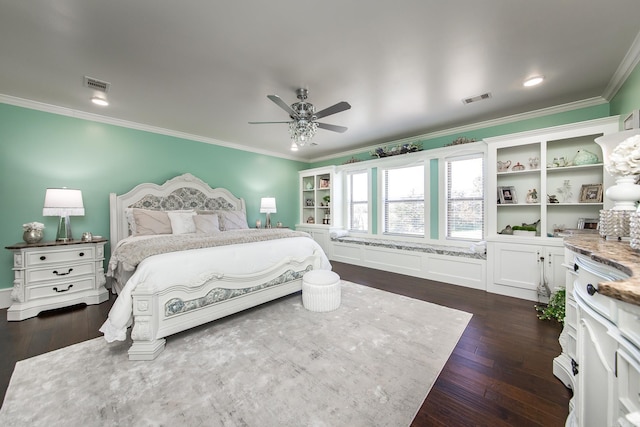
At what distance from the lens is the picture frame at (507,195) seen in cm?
354

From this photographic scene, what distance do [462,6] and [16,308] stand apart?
16.9 feet

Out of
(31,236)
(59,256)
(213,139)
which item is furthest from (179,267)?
(213,139)

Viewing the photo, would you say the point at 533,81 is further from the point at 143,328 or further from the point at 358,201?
the point at 143,328

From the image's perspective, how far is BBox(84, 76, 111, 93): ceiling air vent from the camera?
2602 mm

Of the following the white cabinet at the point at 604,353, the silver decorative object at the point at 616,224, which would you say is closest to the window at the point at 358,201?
the silver decorative object at the point at 616,224

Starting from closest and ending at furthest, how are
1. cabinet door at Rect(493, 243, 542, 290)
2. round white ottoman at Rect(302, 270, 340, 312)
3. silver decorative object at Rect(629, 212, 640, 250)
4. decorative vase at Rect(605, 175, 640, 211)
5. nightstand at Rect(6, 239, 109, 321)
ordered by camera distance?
silver decorative object at Rect(629, 212, 640, 250), decorative vase at Rect(605, 175, 640, 211), nightstand at Rect(6, 239, 109, 321), round white ottoman at Rect(302, 270, 340, 312), cabinet door at Rect(493, 243, 542, 290)

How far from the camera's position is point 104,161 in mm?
3691

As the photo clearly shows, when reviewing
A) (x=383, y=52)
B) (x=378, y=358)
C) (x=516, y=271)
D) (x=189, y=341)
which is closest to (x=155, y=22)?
(x=383, y=52)

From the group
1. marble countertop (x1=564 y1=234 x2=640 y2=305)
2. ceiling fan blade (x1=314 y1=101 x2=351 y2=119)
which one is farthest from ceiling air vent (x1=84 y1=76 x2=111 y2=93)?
marble countertop (x1=564 y1=234 x2=640 y2=305)

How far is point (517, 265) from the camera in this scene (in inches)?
129

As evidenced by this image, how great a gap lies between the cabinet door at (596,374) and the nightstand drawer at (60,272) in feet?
15.1

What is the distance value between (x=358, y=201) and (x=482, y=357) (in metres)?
4.02

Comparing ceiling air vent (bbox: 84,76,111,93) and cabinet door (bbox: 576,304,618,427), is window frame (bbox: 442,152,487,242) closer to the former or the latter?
cabinet door (bbox: 576,304,618,427)

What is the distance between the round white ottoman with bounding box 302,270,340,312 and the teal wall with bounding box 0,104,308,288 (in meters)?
3.25
